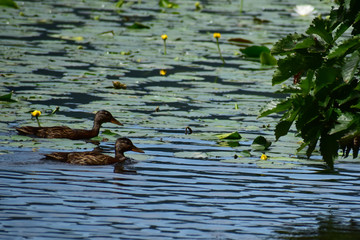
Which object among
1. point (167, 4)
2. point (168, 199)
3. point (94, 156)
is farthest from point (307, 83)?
point (167, 4)

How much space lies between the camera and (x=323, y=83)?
6.78m

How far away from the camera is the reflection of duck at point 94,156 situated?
9.02 meters

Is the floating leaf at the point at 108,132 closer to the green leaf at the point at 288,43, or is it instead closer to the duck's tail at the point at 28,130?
the duck's tail at the point at 28,130

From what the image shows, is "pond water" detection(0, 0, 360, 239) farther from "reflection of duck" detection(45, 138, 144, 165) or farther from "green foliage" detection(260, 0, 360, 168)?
"green foliage" detection(260, 0, 360, 168)

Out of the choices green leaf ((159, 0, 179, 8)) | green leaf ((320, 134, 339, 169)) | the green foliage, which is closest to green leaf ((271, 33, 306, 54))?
the green foliage

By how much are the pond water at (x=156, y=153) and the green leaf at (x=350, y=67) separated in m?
1.28

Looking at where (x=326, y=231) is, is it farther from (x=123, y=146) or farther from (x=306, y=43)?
(x=123, y=146)

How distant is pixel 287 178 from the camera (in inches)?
344

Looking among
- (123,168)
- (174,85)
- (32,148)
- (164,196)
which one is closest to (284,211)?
(164,196)

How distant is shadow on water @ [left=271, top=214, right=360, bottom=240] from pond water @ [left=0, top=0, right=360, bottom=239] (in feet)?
0.03

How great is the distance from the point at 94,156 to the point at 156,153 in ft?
3.19

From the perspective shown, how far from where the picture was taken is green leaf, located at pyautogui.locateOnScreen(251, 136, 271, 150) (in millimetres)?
10055

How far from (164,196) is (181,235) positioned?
4.23ft

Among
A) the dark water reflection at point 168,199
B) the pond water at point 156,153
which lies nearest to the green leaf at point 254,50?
the pond water at point 156,153
